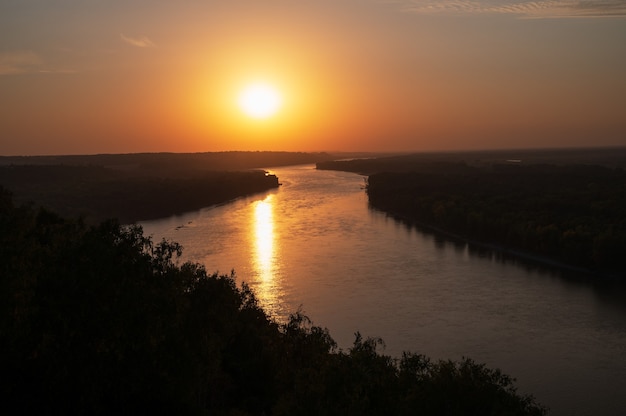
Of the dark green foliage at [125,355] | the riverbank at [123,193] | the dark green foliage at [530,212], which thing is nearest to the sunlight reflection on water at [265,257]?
the riverbank at [123,193]

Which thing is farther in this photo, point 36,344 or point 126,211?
point 126,211

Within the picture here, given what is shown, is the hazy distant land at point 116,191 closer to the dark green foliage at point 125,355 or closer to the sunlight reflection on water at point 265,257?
the sunlight reflection on water at point 265,257

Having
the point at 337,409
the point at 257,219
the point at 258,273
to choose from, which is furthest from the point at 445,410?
the point at 257,219

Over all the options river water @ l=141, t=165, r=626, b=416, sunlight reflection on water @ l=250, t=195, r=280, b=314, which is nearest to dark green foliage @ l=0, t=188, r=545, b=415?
river water @ l=141, t=165, r=626, b=416

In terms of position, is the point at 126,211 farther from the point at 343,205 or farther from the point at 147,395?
the point at 147,395

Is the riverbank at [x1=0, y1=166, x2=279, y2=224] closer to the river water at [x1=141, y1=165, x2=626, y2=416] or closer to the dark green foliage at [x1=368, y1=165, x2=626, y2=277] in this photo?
the river water at [x1=141, y1=165, x2=626, y2=416]
